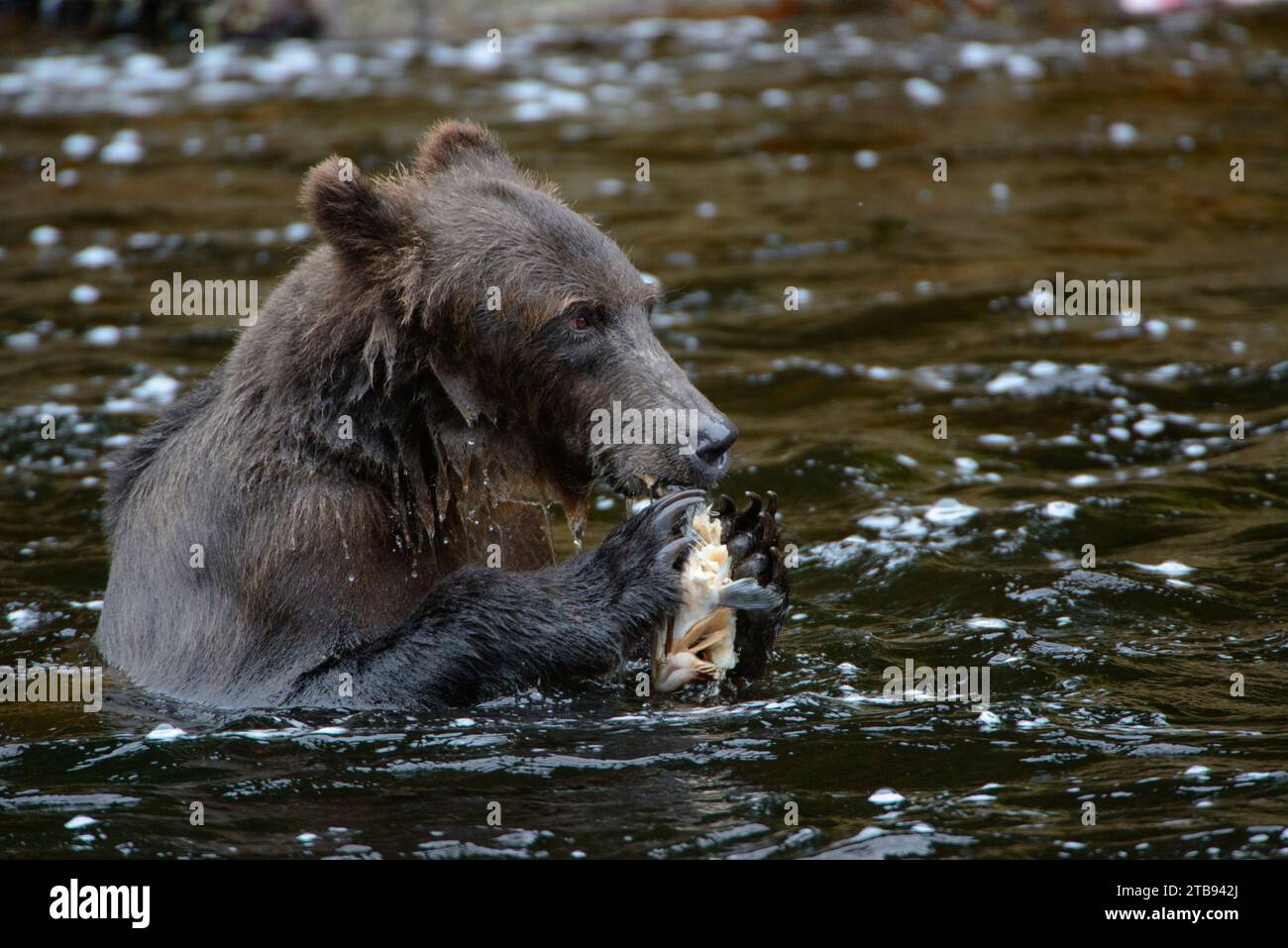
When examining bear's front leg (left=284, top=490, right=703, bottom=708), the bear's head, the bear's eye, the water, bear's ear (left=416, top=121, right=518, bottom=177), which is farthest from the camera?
bear's ear (left=416, top=121, right=518, bottom=177)

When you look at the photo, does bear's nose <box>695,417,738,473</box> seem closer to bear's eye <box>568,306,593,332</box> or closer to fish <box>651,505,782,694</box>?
A: fish <box>651,505,782,694</box>

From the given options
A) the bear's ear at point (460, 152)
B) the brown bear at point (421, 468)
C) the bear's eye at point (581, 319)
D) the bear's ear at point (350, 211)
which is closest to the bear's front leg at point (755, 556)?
the brown bear at point (421, 468)

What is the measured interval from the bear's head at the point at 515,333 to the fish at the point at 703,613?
0.76 ft

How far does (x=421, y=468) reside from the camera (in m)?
6.27

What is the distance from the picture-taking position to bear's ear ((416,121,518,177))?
698 centimetres

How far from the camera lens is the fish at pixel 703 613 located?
614 centimetres

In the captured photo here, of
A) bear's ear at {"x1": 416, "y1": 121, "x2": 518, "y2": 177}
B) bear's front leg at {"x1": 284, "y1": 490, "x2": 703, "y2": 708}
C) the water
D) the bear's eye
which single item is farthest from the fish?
bear's ear at {"x1": 416, "y1": 121, "x2": 518, "y2": 177}

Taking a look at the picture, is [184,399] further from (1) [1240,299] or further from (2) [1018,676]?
(1) [1240,299]

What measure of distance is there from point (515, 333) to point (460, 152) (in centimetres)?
118

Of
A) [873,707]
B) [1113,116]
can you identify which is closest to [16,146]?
[1113,116]

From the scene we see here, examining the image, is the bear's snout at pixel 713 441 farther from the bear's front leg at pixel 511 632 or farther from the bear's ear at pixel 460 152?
the bear's ear at pixel 460 152

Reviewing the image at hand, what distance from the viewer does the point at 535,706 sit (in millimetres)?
6199

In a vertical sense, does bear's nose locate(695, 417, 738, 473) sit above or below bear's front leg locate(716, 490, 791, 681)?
above
